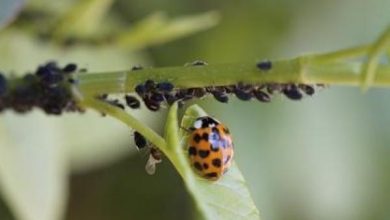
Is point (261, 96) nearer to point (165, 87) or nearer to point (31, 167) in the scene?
point (165, 87)

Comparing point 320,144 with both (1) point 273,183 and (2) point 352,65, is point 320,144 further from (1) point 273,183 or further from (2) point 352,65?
(2) point 352,65

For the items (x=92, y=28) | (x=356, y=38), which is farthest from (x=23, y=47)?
(x=356, y=38)

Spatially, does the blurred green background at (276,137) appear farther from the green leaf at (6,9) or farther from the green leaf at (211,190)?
the green leaf at (211,190)

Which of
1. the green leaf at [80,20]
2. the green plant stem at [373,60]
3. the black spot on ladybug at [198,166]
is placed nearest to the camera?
the green plant stem at [373,60]

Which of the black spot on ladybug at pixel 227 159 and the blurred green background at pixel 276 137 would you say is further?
the blurred green background at pixel 276 137

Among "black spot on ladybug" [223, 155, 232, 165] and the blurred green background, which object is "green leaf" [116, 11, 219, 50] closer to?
the blurred green background

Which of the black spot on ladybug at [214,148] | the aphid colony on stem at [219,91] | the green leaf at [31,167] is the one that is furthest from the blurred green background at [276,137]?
the aphid colony on stem at [219,91]
